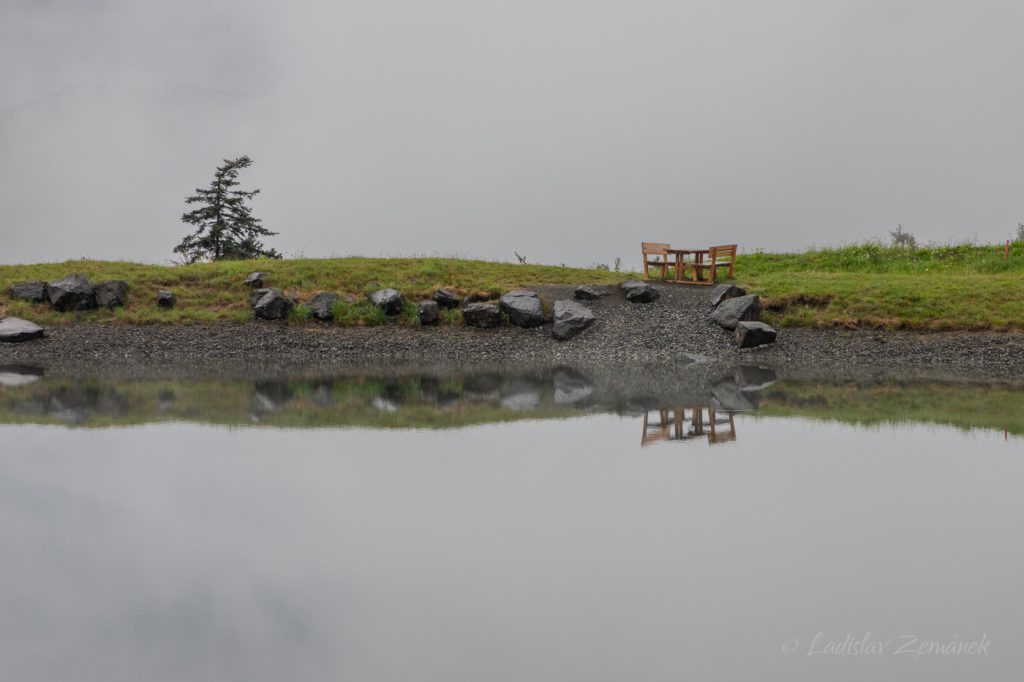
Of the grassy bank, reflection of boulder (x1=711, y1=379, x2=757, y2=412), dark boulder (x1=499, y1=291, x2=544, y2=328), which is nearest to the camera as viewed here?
reflection of boulder (x1=711, y1=379, x2=757, y2=412)

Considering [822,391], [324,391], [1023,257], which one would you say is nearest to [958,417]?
[822,391]

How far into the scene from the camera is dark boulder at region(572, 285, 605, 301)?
32.1 meters

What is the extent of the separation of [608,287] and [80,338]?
20655 mm

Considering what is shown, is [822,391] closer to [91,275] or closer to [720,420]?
[720,420]

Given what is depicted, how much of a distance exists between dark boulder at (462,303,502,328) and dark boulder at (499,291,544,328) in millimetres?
446

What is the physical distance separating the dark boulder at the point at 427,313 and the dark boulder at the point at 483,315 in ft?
3.95

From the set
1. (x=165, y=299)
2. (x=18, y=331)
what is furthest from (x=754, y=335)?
(x=18, y=331)

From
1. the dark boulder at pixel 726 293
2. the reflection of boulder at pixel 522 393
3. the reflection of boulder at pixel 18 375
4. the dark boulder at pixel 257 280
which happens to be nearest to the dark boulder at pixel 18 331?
the reflection of boulder at pixel 18 375

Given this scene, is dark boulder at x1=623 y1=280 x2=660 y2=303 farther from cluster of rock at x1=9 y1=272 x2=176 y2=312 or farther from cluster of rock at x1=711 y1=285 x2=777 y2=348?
cluster of rock at x1=9 y1=272 x2=176 y2=312

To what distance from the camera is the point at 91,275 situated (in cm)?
3519

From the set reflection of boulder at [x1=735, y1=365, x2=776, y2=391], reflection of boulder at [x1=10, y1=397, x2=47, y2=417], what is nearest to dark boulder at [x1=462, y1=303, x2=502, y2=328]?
reflection of boulder at [x1=735, y1=365, x2=776, y2=391]

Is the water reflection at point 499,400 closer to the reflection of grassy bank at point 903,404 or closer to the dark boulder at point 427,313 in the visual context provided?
the reflection of grassy bank at point 903,404

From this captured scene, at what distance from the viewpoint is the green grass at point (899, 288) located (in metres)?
28.0

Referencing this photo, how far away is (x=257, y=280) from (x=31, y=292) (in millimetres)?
9144
